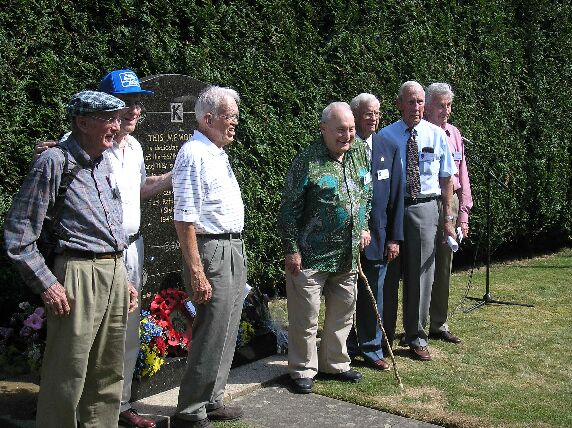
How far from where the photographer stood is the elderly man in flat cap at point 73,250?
11.0ft

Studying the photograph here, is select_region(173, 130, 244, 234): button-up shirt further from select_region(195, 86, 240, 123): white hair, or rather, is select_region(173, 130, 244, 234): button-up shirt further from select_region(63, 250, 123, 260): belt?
select_region(63, 250, 123, 260): belt

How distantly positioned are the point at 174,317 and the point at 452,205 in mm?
2608

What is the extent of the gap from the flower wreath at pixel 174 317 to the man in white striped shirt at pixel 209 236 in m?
0.75

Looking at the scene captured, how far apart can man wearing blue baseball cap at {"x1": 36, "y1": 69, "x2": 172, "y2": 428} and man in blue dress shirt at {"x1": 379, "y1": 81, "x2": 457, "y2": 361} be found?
2.12 m

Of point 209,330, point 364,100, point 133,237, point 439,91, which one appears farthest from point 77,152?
point 439,91

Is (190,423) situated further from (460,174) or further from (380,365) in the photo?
(460,174)

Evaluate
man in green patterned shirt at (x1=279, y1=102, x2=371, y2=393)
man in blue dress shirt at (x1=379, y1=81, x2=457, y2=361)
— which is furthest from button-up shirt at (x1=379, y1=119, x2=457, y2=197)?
man in green patterned shirt at (x1=279, y1=102, x2=371, y2=393)

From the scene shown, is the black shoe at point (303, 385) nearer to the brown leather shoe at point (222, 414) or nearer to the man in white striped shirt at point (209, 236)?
the brown leather shoe at point (222, 414)

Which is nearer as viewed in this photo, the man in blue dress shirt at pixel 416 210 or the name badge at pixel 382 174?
the name badge at pixel 382 174

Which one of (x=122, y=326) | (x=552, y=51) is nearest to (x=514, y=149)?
(x=552, y=51)

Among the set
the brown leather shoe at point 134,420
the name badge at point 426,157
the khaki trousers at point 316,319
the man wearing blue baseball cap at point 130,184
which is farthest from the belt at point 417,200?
the brown leather shoe at point 134,420

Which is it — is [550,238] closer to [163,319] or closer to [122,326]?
[163,319]

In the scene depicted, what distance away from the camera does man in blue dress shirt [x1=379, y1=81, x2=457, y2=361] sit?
19.2 ft

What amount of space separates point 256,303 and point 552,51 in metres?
7.19
